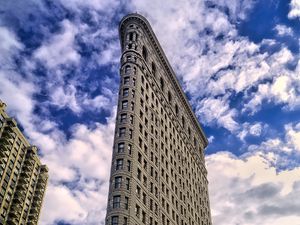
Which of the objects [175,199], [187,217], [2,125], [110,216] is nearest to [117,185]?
[110,216]

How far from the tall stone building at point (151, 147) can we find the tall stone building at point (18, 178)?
44871mm

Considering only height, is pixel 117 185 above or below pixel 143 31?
below

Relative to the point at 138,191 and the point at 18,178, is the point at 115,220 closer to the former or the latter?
the point at 138,191

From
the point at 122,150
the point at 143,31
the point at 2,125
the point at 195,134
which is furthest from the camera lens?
the point at 195,134

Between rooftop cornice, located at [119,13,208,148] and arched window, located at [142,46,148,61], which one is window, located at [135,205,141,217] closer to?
arched window, located at [142,46,148,61]

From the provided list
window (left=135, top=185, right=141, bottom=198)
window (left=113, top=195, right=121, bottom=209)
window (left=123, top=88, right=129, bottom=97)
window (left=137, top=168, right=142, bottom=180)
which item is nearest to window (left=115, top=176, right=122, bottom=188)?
window (left=113, top=195, right=121, bottom=209)

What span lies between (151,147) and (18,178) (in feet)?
184

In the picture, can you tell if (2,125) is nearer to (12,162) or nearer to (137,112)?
(12,162)

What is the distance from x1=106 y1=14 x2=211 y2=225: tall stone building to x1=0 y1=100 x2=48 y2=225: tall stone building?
44871 millimetres

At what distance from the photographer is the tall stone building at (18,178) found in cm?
10150

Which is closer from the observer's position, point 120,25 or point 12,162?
point 120,25

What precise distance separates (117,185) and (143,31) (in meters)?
44.3

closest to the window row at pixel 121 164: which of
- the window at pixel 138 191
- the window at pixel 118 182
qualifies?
the window at pixel 118 182

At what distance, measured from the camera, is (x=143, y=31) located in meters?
89.4
